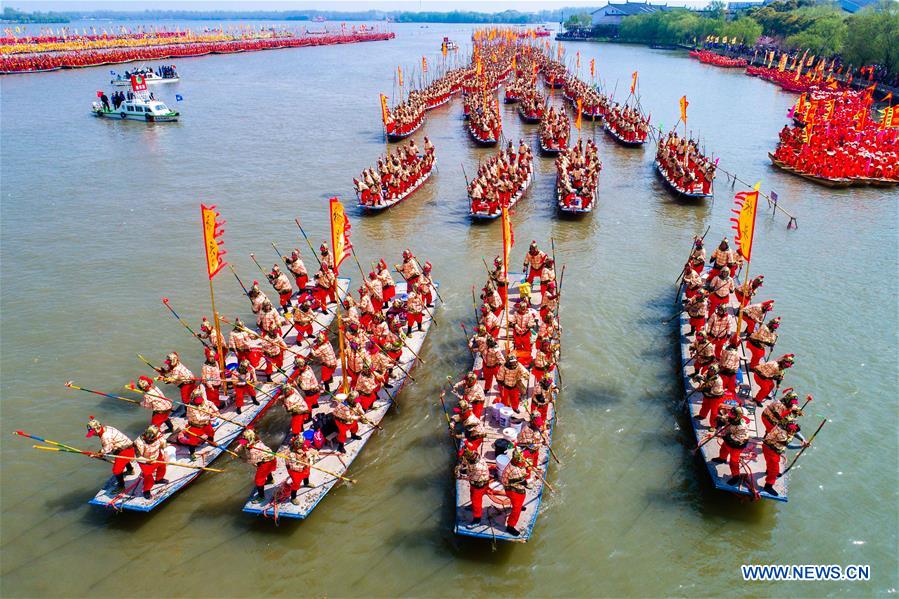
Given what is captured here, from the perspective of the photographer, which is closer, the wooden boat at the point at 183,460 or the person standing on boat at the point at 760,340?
the wooden boat at the point at 183,460

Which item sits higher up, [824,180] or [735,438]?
[824,180]

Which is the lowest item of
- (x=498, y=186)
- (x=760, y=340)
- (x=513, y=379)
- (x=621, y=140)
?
(x=513, y=379)

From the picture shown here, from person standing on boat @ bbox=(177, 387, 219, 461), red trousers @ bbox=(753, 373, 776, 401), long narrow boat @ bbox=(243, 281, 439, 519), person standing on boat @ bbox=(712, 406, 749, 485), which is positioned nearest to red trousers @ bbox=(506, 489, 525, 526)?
long narrow boat @ bbox=(243, 281, 439, 519)

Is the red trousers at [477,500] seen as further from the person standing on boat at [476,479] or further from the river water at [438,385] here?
the river water at [438,385]

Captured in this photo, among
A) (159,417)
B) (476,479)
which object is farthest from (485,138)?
(476,479)

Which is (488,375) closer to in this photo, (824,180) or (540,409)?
(540,409)

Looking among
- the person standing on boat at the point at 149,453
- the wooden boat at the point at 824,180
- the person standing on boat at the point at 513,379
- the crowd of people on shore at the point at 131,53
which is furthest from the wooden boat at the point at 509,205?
the crowd of people on shore at the point at 131,53

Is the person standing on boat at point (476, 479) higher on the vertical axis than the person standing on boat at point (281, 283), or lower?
lower

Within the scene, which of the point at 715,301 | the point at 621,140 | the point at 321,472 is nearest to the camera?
the point at 321,472

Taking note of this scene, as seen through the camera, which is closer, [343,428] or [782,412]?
[782,412]
